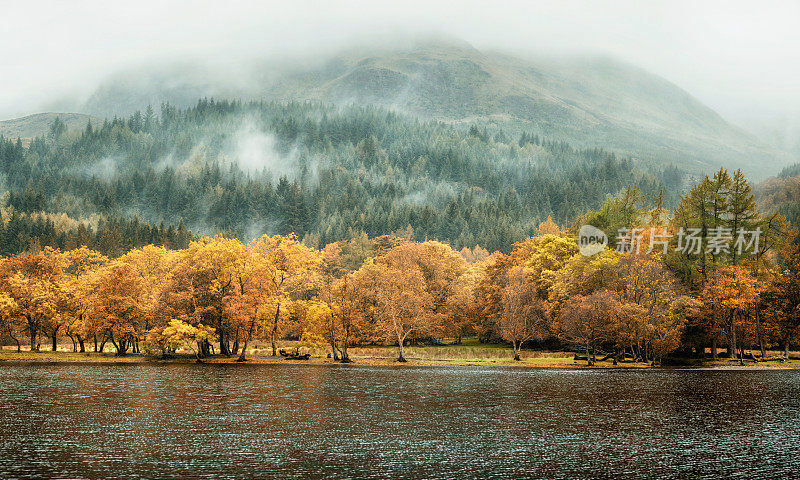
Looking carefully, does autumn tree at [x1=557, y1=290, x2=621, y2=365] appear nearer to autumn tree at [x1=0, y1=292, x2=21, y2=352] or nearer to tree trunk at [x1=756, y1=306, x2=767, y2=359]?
tree trunk at [x1=756, y1=306, x2=767, y2=359]

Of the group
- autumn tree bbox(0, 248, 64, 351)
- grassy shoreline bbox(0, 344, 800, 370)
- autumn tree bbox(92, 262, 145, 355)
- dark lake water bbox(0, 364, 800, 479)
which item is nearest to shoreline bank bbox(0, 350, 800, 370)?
grassy shoreline bbox(0, 344, 800, 370)

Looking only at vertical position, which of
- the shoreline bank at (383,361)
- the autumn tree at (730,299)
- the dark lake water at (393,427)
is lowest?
the dark lake water at (393,427)

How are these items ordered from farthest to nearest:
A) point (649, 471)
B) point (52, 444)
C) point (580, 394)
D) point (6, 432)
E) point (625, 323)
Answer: point (625, 323)
point (580, 394)
point (6, 432)
point (52, 444)
point (649, 471)

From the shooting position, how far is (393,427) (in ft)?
161

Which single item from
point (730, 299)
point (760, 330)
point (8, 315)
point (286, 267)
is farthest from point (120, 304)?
point (760, 330)

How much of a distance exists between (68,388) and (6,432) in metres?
25.2

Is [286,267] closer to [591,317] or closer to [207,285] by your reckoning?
[207,285]

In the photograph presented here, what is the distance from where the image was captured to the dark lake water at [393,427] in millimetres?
36688

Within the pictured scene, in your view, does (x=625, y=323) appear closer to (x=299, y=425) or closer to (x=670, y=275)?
(x=670, y=275)

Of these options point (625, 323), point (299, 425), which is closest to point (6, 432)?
point (299, 425)

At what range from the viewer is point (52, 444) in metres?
40.9

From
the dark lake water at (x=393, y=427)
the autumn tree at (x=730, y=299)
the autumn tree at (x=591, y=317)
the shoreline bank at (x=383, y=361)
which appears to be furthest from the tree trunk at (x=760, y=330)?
the dark lake water at (x=393, y=427)

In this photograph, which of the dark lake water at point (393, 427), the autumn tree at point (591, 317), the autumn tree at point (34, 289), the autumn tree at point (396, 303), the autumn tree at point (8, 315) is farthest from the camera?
the autumn tree at point (396, 303)

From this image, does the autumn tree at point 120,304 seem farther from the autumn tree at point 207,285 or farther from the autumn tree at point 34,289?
the autumn tree at point 34,289
